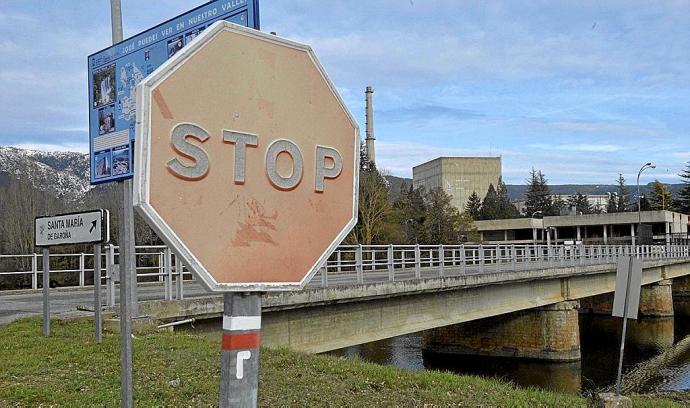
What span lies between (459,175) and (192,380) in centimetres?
12161

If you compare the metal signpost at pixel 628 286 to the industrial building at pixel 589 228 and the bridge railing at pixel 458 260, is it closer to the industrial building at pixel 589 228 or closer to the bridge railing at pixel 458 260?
the bridge railing at pixel 458 260

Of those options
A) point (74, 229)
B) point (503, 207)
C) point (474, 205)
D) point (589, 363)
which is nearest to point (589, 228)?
point (474, 205)

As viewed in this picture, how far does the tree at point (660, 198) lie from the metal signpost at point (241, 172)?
14451 centimetres

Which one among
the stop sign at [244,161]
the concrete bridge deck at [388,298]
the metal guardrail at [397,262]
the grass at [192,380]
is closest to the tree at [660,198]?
the metal guardrail at [397,262]

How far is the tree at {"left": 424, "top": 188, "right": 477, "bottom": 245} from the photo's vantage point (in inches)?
2554

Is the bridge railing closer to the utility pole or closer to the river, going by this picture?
the river

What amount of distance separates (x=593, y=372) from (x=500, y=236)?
268 feet

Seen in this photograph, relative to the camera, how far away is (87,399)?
251 inches

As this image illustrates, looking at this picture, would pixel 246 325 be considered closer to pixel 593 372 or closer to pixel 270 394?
pixel 270 394

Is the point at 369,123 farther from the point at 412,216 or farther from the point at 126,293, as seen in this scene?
the point at 126,293

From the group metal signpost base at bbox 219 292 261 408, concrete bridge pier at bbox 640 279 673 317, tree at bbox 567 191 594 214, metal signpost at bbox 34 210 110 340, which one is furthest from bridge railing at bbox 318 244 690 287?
tree at bbox 567 191 594 214

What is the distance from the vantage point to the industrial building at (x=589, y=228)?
308 ft

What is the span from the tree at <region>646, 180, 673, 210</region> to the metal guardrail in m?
91.2

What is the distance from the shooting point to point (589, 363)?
30.3 meters
